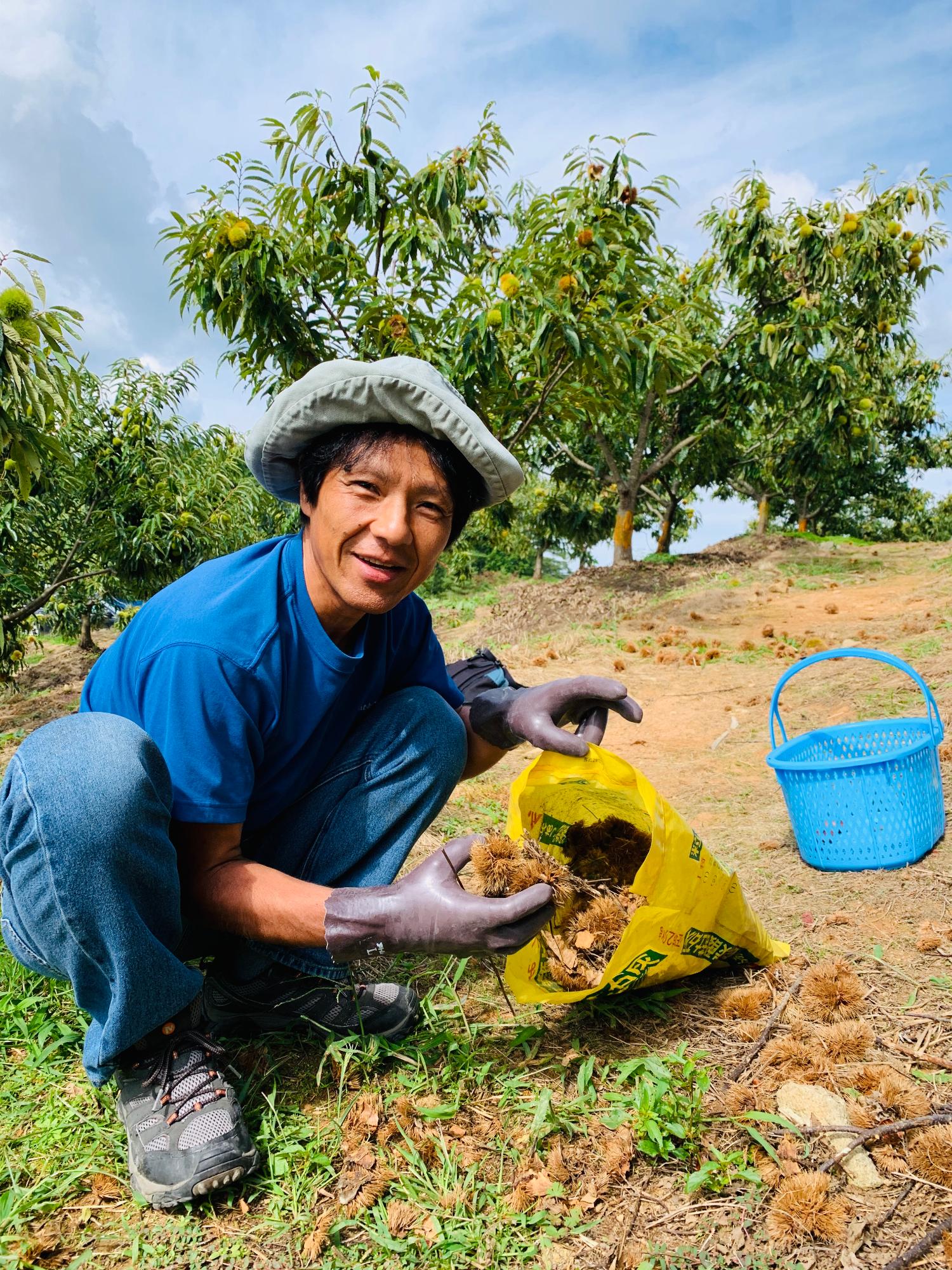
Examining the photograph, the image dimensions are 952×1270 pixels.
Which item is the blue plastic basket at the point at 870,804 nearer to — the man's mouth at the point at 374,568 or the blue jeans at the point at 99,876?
the man's mouth at the point at 374,568

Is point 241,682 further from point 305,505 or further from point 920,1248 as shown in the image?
point 920,1248

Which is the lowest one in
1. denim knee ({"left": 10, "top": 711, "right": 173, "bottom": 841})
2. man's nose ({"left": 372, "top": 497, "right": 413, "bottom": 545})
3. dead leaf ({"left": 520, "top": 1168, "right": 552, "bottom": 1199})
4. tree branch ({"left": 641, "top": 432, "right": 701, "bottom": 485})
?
dead leaf ({"left": 520, "top": 1168, "right": 552, "bottom": 1199})

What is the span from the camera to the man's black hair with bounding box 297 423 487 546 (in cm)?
134

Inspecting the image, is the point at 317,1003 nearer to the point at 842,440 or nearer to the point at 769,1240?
the point at 769,1240

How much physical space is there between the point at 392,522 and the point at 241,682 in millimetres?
353

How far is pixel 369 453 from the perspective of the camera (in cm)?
133

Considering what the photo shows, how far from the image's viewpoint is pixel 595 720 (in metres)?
1.67

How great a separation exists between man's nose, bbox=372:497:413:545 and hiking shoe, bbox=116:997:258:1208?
2.83 feet

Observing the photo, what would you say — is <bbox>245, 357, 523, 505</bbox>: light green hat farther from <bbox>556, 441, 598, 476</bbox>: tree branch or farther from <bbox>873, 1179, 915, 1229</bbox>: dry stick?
<bbox>556, 441, 598, 476</bbox>: tree branch

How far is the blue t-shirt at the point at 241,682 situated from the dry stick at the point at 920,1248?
3.46 ft

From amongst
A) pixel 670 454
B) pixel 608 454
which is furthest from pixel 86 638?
pixel 670 454

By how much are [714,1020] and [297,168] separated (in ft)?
16.1

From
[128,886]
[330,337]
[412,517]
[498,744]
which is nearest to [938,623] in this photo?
[330,337]

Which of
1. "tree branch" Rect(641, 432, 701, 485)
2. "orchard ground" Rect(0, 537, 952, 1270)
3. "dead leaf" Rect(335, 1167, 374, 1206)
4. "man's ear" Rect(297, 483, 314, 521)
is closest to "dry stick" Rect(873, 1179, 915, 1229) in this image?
"orchard ground" Rect(0, 537, 952, 1270)
